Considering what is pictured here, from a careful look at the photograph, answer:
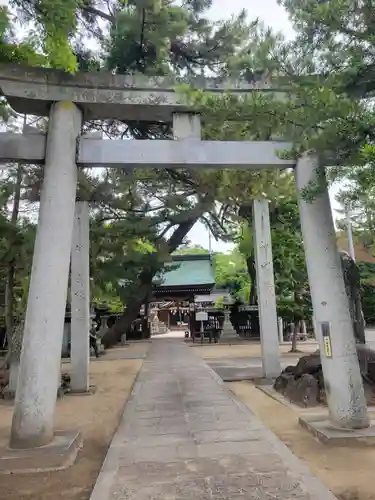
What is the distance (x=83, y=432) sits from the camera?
5559mm

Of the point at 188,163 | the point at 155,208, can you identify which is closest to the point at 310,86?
the point at 188,163

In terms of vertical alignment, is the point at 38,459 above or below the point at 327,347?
below

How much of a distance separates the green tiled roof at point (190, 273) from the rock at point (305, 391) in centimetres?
1765

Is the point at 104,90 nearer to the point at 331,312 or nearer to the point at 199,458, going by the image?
the point at 331,312

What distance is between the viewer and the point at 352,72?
3.21 metres

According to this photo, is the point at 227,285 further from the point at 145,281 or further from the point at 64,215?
the point at 64,215

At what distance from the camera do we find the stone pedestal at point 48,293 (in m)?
4.48

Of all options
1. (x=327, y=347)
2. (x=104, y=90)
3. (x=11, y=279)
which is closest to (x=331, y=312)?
(x=327, y=347)

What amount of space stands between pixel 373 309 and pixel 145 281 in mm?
19273

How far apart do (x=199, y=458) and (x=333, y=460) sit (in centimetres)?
131

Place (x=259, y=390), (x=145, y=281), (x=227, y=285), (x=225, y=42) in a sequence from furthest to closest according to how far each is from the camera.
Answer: (x=227, y=285) < (x=145, y=281) < (x=259, y=390) < (x=225, y=42)

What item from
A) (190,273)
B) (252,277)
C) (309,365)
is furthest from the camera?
(190,273)

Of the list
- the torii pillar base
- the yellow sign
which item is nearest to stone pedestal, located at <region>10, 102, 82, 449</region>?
the torii pillar base

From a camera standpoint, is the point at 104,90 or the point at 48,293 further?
the point at 104,90
